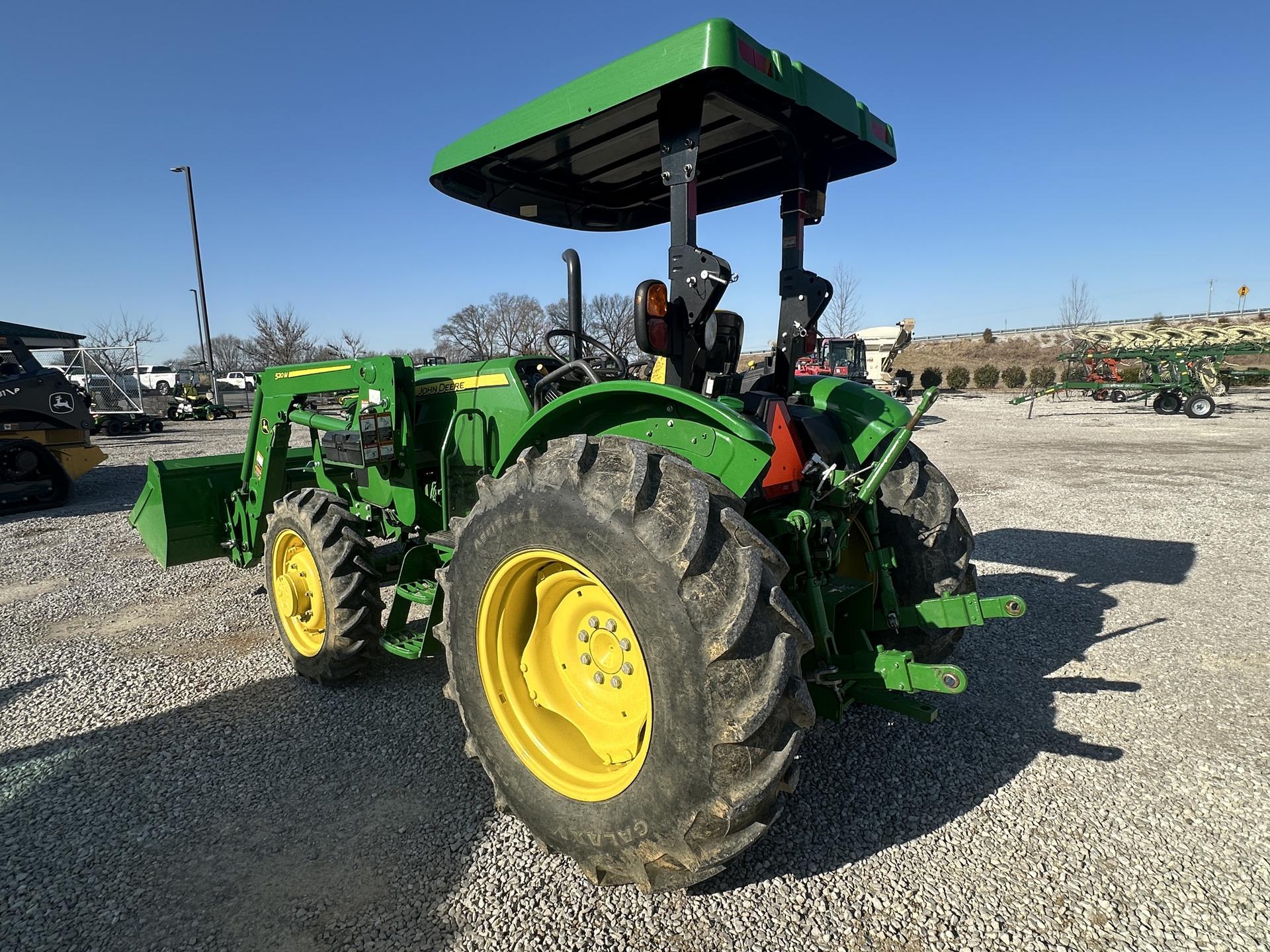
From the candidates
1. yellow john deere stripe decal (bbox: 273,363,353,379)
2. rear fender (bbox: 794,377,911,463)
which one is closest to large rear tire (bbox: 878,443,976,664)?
rear fender (bbox: 794,377,911,463)

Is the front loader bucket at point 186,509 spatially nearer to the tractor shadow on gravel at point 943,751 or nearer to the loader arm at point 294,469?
the loader arm at point 294,469

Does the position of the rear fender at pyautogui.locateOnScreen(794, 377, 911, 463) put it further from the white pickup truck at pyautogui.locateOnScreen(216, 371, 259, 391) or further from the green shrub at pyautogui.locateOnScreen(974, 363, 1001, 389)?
the green shrub at pyautogui.locateOnScreen(974, 363, 1001, 389)

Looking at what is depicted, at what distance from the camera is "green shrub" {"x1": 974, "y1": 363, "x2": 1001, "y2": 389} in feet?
117

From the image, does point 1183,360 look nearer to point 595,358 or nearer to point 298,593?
point 595,358

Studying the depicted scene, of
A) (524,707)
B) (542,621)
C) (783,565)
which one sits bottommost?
(524,707)

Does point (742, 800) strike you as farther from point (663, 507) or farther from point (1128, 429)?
point (1128, 429)

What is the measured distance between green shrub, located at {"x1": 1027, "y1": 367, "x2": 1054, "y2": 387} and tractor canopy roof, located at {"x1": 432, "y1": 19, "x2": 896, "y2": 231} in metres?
35.3

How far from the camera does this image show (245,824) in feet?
8.29

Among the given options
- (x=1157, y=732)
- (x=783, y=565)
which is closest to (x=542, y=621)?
(x=783, y=565)

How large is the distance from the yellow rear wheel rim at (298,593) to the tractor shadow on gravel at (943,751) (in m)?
2.50

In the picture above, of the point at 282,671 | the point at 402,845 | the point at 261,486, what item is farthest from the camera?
the point at 261,486

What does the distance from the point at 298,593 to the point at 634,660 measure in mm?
2437

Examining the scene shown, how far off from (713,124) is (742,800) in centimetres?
258

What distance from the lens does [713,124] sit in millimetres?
2898
